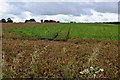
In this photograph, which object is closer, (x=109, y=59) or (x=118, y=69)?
(x=118, y=69)

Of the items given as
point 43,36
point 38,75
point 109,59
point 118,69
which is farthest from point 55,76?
point 43,36

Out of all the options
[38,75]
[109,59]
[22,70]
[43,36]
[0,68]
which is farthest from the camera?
[43,36]

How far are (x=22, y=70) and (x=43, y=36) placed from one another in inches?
Answer: 952

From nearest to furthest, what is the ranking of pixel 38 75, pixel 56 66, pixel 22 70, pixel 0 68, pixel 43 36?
pixel 0 68
pixel 38 75
pixel 22 70
pixel 56 66
pixel 43 36

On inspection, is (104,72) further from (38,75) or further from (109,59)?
(109,59)

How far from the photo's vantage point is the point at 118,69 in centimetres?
1117

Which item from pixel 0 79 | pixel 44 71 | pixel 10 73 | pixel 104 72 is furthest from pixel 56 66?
pixel 0 79

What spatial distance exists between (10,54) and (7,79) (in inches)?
278

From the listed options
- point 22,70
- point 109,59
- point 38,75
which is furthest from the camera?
point 109,59

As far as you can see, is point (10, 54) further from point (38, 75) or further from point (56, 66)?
point (38, 75)

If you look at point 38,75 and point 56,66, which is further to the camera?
point 56,66

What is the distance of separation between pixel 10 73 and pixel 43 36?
26.0 m

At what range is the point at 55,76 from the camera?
9.98m

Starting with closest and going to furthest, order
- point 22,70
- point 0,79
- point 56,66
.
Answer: point 0,79, point 22,70, point 56,66
